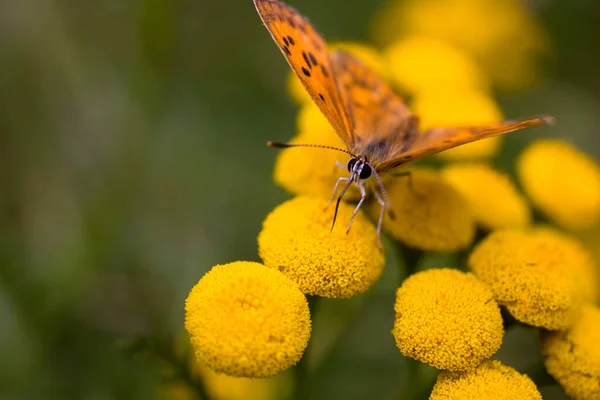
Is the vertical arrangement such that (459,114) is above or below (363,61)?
below

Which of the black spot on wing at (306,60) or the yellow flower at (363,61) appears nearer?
the black spot on wing at (306,60)

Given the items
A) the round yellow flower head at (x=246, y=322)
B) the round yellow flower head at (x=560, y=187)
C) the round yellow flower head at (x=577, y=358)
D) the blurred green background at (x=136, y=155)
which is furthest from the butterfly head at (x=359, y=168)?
the round yellow flower head at (x=560, y=187)

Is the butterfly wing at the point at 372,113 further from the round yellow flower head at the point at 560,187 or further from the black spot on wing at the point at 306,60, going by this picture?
the round yellow flower head at the point at 560,187

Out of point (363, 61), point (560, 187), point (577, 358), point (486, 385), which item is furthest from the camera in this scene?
point (363, 61)

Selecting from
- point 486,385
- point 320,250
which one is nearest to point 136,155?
point 320,250

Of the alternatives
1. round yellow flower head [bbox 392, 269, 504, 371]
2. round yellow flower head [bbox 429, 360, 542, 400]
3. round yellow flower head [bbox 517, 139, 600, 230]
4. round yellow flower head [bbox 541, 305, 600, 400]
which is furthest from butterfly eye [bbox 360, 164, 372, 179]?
round yellow flower head [bbox 517, 139, 600, 230]

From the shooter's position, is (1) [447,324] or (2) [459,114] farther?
(2) [459,114]

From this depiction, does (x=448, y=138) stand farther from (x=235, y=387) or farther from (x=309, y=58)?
(x=235, y=387)
